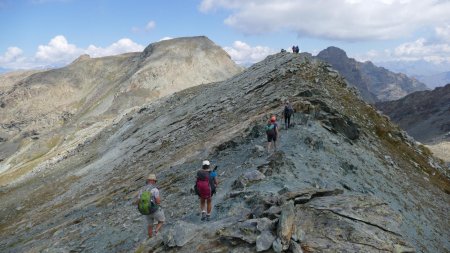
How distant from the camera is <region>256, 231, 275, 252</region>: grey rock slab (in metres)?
13.8

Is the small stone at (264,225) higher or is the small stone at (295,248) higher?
the small stone at (264,225)

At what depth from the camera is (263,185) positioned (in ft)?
65.8

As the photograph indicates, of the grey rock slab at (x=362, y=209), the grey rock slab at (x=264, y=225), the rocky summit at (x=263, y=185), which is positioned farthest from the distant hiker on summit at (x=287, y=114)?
the grey rock slab at (x=264, y=225)

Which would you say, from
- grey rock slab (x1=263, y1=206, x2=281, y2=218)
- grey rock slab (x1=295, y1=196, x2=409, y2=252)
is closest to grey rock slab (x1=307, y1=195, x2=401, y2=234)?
grey rock slab (x1=295, y1=196, x2=409, y2=252)

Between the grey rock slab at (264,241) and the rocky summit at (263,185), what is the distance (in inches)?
1.3

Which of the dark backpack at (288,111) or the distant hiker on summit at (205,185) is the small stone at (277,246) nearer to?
the distant hiker on summit at (205,185)

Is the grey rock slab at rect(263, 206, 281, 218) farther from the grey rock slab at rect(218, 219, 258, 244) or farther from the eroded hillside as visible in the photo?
the eroded hillside

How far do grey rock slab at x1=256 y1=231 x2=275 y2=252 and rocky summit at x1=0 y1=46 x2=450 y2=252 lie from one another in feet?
0.11

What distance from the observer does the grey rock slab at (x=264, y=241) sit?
13.8 m

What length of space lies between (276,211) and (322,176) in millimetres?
8116

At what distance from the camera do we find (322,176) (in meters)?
22.7

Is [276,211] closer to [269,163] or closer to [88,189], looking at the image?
[269,163]

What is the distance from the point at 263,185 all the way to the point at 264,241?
20.6 feet

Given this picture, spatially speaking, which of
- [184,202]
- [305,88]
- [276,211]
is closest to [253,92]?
[305,88]
